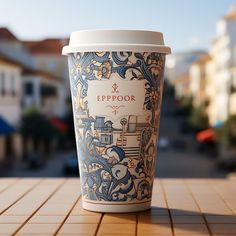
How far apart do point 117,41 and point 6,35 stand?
44.1 m

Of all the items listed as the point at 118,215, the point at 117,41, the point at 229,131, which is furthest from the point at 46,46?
the point at 118,215

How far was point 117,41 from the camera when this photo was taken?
6055 mm

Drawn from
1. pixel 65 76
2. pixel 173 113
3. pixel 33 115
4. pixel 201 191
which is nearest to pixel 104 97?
pixel 201 191

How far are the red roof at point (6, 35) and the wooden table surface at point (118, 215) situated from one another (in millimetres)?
40687

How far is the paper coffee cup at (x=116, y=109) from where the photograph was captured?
19.8 ft

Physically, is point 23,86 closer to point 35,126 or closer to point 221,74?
point 35,126

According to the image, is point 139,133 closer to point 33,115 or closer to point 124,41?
point 124,41

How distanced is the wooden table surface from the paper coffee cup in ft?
0.85

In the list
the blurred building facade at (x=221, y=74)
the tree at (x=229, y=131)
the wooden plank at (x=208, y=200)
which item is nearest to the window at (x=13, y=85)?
the tree at (x=229, y=131)

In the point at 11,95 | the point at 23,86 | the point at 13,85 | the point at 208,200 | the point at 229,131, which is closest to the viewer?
the point at 208,200

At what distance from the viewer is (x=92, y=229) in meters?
5.46

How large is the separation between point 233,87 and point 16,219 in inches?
1724

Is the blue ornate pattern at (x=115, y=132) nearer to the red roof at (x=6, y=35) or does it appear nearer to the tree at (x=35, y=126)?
the tree at (x=35, y=126)

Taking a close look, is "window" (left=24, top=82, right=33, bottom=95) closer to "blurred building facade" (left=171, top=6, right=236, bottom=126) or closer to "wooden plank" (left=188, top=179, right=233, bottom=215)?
"blurred building facade" (left=171, top=6, right=236, bottom=126)
